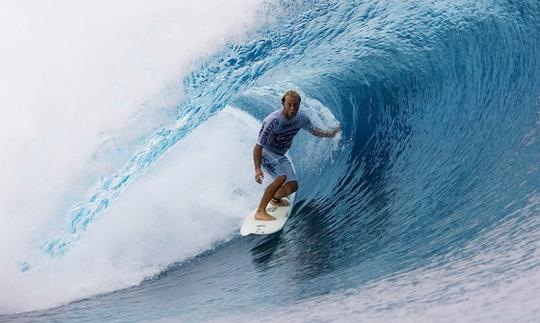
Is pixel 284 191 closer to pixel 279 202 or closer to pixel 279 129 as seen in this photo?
pixel 279 202

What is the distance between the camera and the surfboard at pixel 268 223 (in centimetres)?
666

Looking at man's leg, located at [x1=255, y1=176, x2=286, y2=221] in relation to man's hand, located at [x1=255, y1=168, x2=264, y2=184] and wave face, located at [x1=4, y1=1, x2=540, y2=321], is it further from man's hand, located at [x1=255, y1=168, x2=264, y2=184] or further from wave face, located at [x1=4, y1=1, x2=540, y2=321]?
man's hand, located at [x1=255, y1=168, x2=264, y2=184]

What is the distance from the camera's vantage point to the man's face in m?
5.97

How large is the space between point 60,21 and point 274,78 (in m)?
2.65

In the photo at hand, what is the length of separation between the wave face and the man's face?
1.08 m

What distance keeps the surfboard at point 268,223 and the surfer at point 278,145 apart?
56mm

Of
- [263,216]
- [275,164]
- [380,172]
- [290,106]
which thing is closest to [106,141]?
[263,216]

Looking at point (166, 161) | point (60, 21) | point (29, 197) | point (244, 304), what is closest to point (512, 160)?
point (244, 304)

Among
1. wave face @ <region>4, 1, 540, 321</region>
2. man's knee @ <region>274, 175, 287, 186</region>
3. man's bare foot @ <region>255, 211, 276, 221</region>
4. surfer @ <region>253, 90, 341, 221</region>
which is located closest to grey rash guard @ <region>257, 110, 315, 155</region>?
surfer @ <region>253, 90, 341, 221</region>

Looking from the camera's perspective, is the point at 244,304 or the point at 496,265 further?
the point at 244,304

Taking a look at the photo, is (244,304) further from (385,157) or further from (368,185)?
(385,157)

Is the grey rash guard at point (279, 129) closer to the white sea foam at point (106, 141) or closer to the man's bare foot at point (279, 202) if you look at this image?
the man's bare foot at point (279, 202)

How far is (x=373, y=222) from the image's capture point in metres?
6.19

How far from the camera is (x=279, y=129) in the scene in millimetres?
6316
